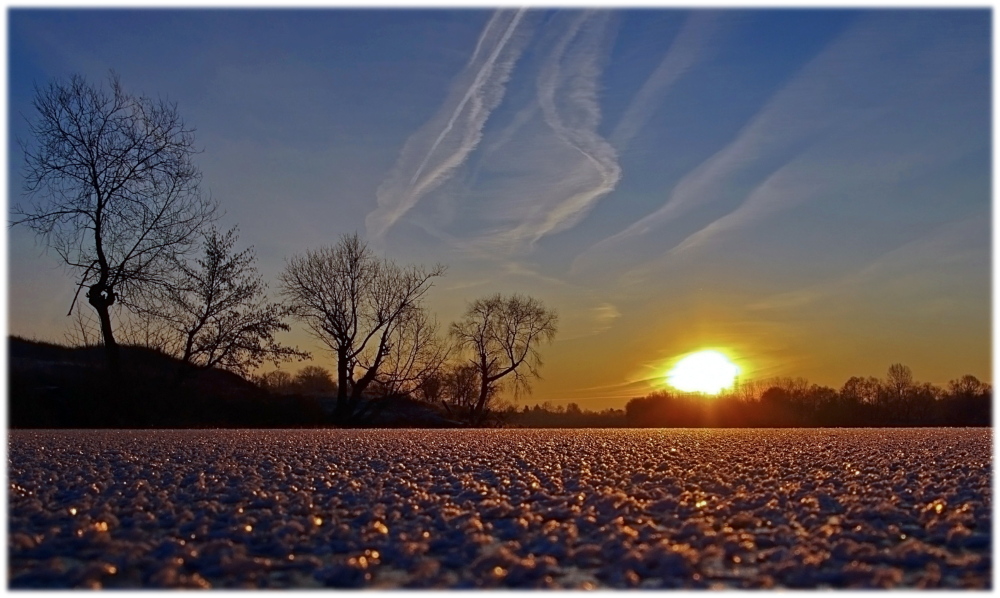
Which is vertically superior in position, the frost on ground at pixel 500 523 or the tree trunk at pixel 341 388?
the tree trunk at pixel 341 388

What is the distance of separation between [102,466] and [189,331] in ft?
58.0

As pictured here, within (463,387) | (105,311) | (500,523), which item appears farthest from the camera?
(463,387)

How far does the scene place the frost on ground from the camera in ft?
11.4

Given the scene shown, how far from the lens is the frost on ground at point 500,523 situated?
3.47m

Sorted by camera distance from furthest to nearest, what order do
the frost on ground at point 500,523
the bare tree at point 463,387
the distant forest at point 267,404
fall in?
the bare tree at point 463,387
the distant forest at point 267,404
the frost on ground at point 500,523

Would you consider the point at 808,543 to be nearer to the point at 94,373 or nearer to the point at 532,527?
the point at 532,527

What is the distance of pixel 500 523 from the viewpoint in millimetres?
4570

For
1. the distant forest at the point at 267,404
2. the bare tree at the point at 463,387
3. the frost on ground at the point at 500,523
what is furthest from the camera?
the bare tree at the point at 463,387

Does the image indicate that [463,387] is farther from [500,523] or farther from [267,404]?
[500,523]

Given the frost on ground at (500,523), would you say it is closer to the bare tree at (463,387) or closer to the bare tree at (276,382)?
the bare tree at (276,382)

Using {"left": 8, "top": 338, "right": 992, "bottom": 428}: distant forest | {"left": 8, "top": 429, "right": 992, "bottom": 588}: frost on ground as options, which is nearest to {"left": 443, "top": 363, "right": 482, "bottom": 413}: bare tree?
{"left": 8, "top": 338, "right": 992, "bottom": 428}: distant forest

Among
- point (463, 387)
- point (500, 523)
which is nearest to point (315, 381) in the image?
point (463, 387)

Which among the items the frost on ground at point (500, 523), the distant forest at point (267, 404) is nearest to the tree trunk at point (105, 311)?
the distant forest at point (267, 404)

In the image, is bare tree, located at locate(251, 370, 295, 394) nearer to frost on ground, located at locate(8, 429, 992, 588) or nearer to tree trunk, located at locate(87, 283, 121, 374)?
tree trunk, located at locate(87, 283, 121, 374)
